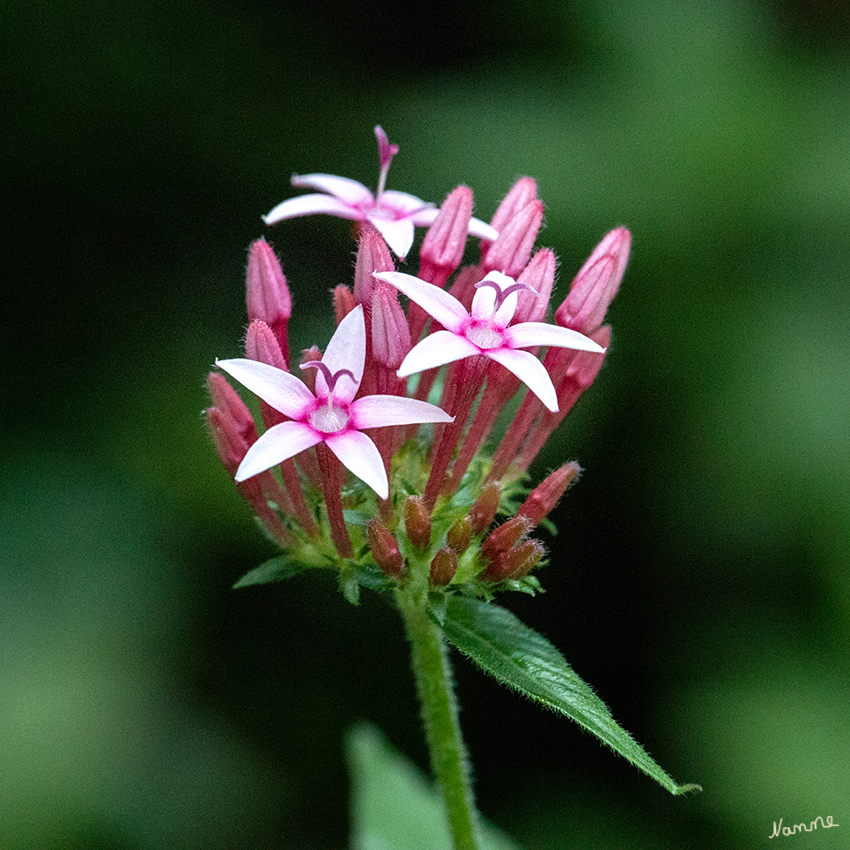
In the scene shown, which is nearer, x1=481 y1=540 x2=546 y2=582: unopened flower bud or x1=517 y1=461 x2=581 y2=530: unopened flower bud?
x1=481 y1=540 x2=546 y2=582: unopened flower bud

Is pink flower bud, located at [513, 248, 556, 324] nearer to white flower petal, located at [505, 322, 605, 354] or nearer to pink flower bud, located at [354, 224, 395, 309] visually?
white flower petal, located at [505, 322, 605, 354]

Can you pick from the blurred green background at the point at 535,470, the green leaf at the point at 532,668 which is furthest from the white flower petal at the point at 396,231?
the blurred green background at the point at 535,470

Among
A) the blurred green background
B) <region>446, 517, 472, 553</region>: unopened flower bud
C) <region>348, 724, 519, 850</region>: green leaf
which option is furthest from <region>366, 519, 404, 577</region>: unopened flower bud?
the blurred green background

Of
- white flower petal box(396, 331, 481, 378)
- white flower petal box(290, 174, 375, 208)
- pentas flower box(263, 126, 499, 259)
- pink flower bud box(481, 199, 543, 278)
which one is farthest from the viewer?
white flower petal box(290, 174, 375, 208)

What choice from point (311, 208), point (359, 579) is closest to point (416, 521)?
point (359, 579)

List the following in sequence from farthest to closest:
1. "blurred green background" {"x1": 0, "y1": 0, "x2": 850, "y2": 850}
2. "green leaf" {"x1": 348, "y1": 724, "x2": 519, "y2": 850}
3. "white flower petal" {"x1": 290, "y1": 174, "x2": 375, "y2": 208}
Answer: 1. "blurred green background" {"x1": 0, "y1": 0, "x2": 850, "y2": 850}
2. "green leaf" {"x1": 348, "y1": 724, "x2": 519, "y2": 850}
3. "white flower petal" {"x1": 290, "y1": 174, "x2": 375, "y2": 208}

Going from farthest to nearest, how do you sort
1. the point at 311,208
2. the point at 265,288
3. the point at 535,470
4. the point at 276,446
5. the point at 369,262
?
the point at 535,470
the point at 311,208
the point at 265,288
the point at 369,262
the point at 276,446

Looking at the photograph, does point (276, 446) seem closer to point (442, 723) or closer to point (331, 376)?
point (331, 376)
